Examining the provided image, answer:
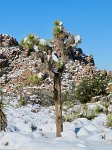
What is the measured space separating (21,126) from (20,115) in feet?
16.4

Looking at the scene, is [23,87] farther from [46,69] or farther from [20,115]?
[46,69]

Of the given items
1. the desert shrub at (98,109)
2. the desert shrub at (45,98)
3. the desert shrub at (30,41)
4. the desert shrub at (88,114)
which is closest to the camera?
the desert shrub at (30,41)

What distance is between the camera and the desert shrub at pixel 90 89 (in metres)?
30.0

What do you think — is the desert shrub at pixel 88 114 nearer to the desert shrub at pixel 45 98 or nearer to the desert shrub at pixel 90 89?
the desert shrub at pixel 90 89

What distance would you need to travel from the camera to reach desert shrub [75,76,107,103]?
30.0 meters

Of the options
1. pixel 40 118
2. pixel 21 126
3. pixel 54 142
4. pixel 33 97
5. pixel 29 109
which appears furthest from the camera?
pixel 33 97

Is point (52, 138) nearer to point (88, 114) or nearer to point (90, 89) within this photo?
point (88, 114)

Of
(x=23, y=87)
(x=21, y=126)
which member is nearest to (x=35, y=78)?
(x=21, y=126)

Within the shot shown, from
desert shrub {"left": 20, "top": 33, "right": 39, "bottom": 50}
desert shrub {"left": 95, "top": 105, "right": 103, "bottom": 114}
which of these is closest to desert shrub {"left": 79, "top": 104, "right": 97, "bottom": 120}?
desert shrub {"left": 95, "top": 105, "right": 103, "bottom": 114}

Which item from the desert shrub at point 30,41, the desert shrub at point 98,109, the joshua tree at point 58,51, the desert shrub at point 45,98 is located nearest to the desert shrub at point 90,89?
the desert shrub at point 45,98

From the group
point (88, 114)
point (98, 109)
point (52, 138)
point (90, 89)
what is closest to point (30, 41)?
point (52, 138)

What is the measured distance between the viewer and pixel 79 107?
2527 cm

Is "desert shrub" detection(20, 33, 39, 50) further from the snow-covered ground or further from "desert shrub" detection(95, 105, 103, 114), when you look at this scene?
"desert shrub" detection(95, 105, 103, 114)

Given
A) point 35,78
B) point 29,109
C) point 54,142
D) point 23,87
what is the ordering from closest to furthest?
point 54,142
point 35,78
point 29,109
point 23,87
